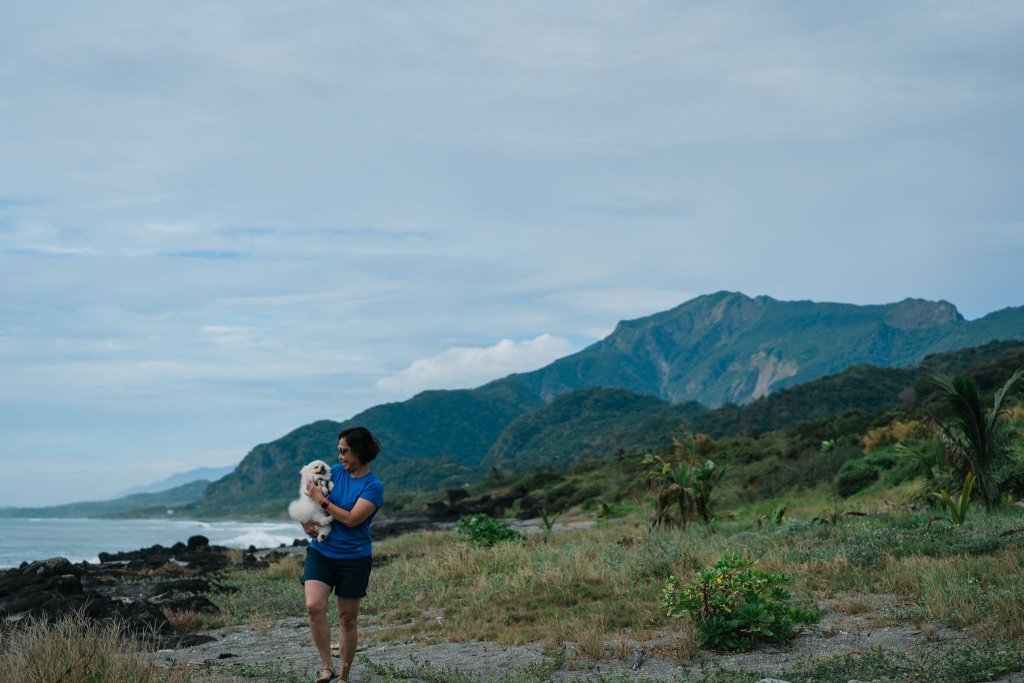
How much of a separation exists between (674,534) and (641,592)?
5.39 m

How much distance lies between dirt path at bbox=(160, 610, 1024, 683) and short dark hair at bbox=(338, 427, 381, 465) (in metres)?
1.88

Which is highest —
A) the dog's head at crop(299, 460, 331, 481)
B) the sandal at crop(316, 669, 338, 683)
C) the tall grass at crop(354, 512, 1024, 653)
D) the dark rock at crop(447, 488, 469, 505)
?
the dog's head at crop(299, 460, 331, 481)

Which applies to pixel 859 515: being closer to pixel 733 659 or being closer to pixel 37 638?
pixel 733 659

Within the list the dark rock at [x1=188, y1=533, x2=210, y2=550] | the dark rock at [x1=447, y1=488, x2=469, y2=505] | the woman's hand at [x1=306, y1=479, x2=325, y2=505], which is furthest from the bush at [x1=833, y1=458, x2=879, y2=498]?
the dark rock at [x1=447, y1=488, x2=469, y2=505]

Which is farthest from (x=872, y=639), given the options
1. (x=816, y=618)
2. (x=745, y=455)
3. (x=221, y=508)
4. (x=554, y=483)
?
(x=221, y=508)

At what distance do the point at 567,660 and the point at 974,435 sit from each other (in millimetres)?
10035

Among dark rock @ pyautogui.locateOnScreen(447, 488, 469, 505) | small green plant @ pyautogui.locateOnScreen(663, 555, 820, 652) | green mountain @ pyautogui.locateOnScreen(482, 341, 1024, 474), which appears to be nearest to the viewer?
small green plant @ pyautogui.locateOnScreen(663, 555, 820, 652)

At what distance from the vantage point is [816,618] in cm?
827

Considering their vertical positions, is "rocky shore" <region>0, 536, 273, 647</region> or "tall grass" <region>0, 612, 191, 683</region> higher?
"tall grass" <region>0, 612, 191, 683</region>

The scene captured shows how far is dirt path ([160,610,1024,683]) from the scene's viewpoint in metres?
7.24

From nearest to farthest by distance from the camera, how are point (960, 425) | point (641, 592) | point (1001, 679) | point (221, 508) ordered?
point (1001, 679) → point (641, 592) → point (960, 425) → point (221, 508)

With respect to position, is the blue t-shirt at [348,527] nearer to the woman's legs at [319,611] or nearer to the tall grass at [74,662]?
the woman's legs at [319,611]

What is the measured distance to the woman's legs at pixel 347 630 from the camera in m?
6.93

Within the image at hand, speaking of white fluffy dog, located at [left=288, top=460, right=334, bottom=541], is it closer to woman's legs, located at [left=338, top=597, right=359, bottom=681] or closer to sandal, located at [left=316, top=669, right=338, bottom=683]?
woman's legs, located at [left=338, top=597, right=359, bottom=681]
